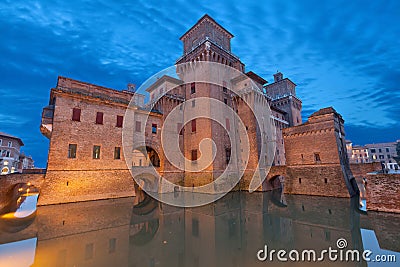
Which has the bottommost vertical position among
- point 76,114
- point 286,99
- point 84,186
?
point 84,186

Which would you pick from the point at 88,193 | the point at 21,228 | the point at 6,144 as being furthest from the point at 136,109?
the point at 6,144

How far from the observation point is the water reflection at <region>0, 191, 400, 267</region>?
588 cm

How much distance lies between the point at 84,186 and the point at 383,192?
72.5 ft

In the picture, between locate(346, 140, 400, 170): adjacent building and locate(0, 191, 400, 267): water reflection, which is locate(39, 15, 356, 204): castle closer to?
locate(0, 191, 400, 267): water reflection

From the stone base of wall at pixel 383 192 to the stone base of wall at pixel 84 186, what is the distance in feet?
62.8

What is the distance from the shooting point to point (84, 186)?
1614 cm

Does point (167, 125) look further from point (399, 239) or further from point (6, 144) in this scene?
point (6, 144)

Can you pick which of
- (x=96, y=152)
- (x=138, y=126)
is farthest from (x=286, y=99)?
(x=96, y=152)

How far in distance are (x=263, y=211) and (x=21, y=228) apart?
13914mm

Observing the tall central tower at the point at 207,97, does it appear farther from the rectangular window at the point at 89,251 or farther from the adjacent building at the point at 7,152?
the adjacent building at the point at 7,152

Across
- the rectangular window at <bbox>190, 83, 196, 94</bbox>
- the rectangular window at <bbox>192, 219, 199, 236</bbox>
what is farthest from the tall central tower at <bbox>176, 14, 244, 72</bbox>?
the rectangular window at <bbox>192, 219, 199, 236</bbox>

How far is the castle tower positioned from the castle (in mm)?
9820

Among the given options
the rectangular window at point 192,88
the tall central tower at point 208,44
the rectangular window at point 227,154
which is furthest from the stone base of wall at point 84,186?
the tall central tower at point 208,44

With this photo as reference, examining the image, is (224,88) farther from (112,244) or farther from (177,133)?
(112,244)
